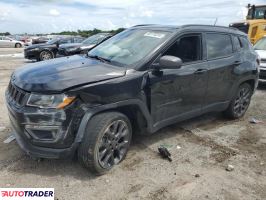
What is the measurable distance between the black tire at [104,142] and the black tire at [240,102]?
2676 mm

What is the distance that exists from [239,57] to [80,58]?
9.68 feet

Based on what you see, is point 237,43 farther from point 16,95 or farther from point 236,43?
point 16,95

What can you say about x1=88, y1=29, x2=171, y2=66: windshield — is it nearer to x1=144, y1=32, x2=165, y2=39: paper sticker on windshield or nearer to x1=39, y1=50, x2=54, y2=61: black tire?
x1=144, y1=32, x2=165, y2=39: paper sticker on windshield

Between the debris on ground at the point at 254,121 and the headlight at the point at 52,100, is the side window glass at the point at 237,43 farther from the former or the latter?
the headlight at the point at 52,100

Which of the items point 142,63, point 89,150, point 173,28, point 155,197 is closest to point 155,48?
point 142,63

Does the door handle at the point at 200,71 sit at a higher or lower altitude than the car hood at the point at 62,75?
lower

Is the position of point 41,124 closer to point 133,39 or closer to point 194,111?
point 133,39

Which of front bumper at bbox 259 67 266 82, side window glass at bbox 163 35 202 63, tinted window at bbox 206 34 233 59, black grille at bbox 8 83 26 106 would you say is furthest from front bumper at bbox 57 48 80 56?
black grille at bbox 8 83 26 106

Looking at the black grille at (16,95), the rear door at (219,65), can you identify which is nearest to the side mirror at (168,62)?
the rear door at (219,65)

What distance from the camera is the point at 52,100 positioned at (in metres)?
3.28

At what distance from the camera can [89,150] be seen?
11.2 feet

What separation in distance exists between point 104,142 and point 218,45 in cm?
280

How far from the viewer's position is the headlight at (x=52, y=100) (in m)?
3.27

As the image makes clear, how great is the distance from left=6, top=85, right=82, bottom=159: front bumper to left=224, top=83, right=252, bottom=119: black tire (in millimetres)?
3466
